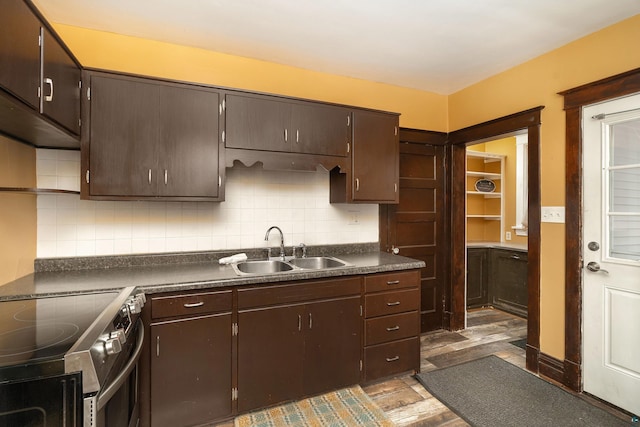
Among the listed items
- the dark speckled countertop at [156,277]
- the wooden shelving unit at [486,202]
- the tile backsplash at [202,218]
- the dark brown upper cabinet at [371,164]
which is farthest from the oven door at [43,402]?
the wooden shelving unit at [486,202]

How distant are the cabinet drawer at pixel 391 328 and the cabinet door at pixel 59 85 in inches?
90.6

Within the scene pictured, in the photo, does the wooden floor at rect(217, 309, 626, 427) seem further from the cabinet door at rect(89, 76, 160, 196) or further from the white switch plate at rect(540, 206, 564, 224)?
the cabinet door at rect(89, 76, 160, 196)

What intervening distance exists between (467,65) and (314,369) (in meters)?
2.89

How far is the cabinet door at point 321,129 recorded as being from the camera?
238cm

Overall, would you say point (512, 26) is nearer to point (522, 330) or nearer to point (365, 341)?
point (365, 341)

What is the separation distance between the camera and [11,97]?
1.18 meters

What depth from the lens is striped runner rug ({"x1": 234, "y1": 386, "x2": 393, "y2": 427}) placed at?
1.90m

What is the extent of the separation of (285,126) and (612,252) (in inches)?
98.9

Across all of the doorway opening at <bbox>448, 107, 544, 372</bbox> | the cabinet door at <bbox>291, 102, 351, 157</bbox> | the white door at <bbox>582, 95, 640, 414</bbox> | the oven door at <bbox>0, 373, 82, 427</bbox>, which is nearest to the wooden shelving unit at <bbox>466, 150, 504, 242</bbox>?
the doorway opening at <bbox>448, 107, 544, 372</bbox>

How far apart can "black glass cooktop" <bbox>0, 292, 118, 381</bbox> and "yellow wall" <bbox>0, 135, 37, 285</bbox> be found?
1.49 feet

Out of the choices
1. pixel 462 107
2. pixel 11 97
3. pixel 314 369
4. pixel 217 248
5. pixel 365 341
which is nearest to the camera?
pixel 11 97

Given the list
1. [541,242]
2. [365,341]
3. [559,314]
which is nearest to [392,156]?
[541,242]

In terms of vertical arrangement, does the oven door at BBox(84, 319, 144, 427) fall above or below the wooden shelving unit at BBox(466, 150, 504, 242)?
below

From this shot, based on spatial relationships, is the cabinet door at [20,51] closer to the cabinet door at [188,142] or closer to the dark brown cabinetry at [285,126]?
the cabinet door at [188,142]
